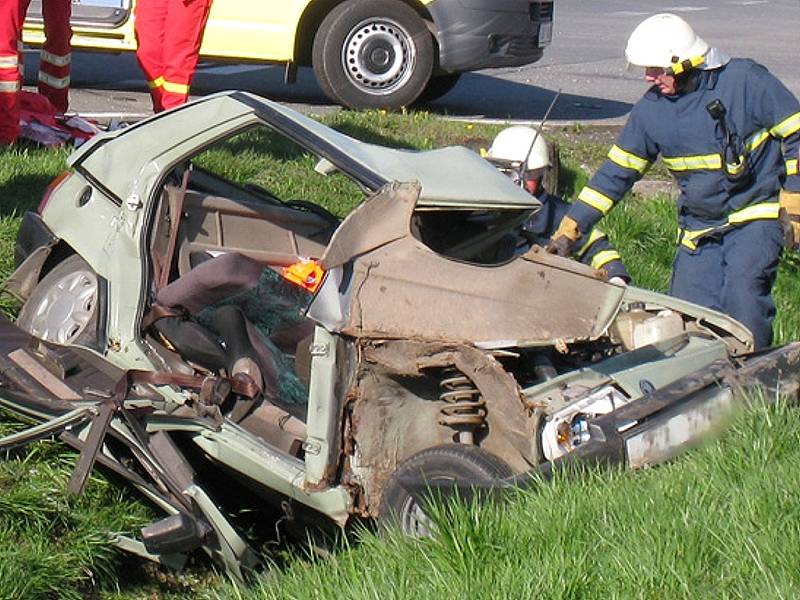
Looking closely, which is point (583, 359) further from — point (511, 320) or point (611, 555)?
point (611, 555)

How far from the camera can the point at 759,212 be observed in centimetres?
663

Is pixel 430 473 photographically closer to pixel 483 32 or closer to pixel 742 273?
pixel 742 273

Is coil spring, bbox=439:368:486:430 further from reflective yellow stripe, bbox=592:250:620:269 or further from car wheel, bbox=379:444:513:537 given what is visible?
reflective yellow stripe, bbox=592:250:620:269

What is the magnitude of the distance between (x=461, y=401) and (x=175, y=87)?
14.6 ft

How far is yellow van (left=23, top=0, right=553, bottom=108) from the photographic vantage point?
10.7m

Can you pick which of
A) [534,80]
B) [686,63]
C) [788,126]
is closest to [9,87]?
[686,63]

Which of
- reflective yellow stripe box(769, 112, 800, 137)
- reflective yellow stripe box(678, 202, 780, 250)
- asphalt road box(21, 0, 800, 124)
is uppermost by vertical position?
reflective yellow stripe box(769, 112, 800, 137)

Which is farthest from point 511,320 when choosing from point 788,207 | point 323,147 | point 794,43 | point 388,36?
point 794,43

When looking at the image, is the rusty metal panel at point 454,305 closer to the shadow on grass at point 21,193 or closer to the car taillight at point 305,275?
the car taillight at point 305,275

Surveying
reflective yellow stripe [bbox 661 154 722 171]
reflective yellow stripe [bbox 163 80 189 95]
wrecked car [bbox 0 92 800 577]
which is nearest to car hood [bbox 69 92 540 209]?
wrecked car [bbox 0 92 800 577]

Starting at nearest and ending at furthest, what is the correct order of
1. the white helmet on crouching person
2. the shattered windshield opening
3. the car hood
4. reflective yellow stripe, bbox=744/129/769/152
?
the car hood
the shattered windshield opening
reflective yellow stripe, bbox=744/129/769/152
the white helmet on crouching person

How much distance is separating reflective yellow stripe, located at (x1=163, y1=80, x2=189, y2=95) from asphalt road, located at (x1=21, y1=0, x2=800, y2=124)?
1.59 meters

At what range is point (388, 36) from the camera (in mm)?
10672

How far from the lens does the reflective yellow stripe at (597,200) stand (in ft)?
21.8
